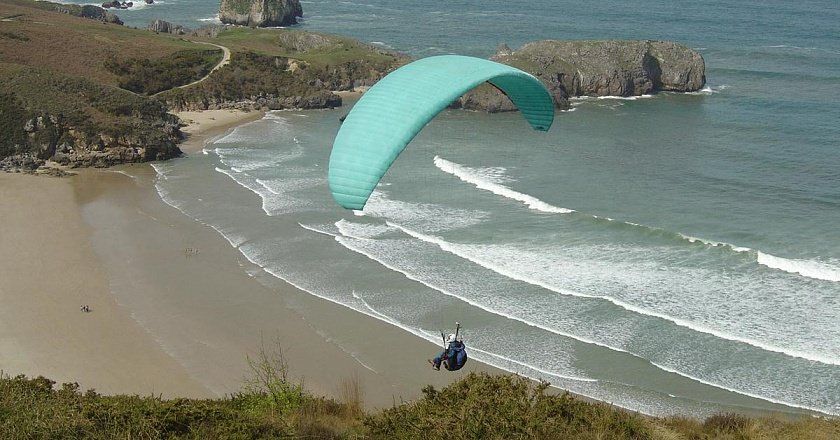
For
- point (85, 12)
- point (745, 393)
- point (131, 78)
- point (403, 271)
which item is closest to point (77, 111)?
point (131, 78)

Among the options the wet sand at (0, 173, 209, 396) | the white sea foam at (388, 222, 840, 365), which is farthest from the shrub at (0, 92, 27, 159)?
the white sea foam at (388, 222, 840, 365)

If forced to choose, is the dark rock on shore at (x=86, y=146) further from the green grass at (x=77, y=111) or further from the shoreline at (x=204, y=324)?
the shoreline at (x=204, y=324)

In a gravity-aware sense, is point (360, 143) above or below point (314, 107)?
above

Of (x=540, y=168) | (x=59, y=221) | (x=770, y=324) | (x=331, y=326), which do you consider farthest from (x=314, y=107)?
(x=770, y=324)

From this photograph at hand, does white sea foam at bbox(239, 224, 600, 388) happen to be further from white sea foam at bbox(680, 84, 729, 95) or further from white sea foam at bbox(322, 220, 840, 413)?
white sea foam at bbox(680, 84, 729, 95)

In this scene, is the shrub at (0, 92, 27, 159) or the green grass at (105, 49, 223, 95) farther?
the green grass at (105, 49, 223, 95)

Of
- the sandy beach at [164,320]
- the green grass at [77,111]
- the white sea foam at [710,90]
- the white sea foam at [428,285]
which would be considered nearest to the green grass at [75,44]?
the green grass at [77,111]

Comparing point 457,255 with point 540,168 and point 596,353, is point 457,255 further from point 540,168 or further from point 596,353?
point 540,168
